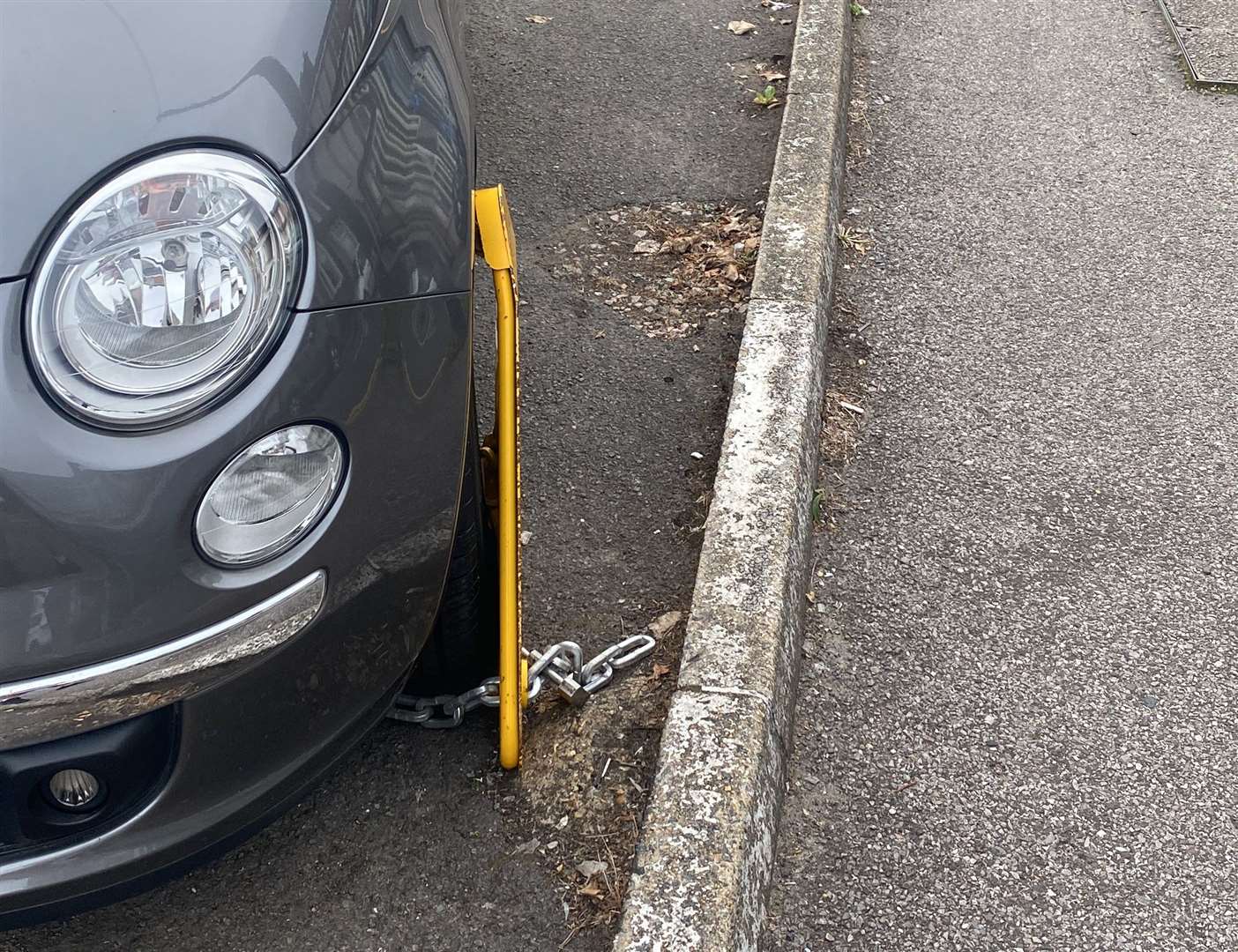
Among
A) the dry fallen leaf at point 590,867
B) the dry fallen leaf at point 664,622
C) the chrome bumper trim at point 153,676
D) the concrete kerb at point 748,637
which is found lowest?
the dry fallen leaf at point 590,867

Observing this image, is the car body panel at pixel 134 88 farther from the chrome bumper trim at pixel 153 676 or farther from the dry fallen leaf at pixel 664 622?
the dry fallen leaf at pixel 664 622

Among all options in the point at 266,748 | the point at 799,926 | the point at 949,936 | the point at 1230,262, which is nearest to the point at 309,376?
the point at 266,748

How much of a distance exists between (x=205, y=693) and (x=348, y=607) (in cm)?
20

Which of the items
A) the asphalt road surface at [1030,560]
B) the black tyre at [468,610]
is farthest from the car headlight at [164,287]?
the asphalt road surface at [1030,560]

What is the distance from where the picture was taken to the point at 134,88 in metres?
1.26

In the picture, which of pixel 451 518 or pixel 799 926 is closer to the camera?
pixel 451 518

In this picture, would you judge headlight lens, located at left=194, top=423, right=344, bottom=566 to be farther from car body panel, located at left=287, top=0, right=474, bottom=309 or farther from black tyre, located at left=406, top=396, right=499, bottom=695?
black tyre, located at left=406, top=396, right=499, bottom=695

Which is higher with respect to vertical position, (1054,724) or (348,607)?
(348,607)

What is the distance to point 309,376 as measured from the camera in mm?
1335

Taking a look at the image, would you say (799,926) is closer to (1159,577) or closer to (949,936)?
(949,936)

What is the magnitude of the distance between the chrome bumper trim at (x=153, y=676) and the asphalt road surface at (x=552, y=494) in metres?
0.61

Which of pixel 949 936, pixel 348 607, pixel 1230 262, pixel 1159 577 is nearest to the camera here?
pixel 348 607

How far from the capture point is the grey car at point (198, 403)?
122 centimetres

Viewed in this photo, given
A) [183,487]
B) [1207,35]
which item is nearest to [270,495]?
[183,487]
